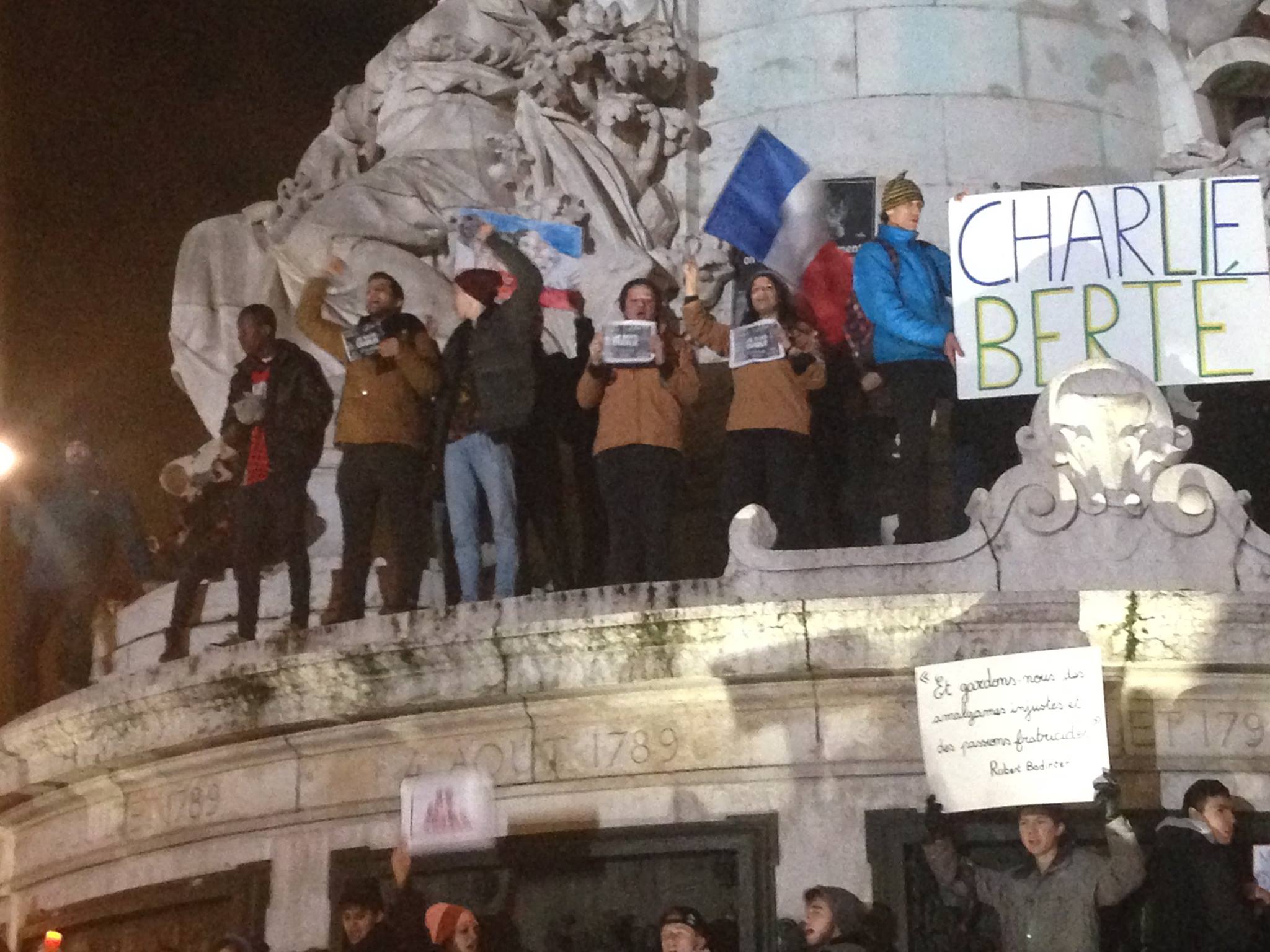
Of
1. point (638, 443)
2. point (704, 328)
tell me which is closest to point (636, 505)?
point (638, 443)

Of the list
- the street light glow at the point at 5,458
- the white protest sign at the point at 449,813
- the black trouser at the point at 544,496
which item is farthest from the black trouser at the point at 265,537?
the street light glow at the point at 5,458

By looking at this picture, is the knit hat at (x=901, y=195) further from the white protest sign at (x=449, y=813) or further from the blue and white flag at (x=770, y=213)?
the white protest sign at (x=449, y=813)

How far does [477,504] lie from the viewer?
1205 centimetres

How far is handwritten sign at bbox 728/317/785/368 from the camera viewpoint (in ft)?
38.7

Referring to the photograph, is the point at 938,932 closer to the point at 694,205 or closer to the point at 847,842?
the point at 847,842

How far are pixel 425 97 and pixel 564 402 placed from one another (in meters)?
4.51

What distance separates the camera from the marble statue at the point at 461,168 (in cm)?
1534

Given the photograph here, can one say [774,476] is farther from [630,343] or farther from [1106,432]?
[1106,432]

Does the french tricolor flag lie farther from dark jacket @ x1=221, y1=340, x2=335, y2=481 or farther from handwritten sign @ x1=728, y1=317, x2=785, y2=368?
dark jacket @ x1=221, y1=340, x2=335, y2=481

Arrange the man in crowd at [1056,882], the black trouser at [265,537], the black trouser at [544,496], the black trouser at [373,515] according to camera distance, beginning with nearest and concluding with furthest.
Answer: the man in crowd at [1056,882] → the black trouser at [373,515] → the black trouser at [265,537] → the black trouser at [544,496]

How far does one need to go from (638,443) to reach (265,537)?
2.32 m

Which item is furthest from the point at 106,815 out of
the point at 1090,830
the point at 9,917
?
the point at 1090,830

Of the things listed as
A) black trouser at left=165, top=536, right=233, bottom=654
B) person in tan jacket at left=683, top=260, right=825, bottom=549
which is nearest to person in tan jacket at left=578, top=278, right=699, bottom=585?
person in tan jacket at left=683, top=260, right=825, bottom=549

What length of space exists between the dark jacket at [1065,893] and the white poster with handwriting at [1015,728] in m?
0.29
